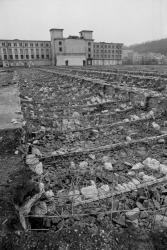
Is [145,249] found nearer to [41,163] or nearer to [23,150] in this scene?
[41,163]

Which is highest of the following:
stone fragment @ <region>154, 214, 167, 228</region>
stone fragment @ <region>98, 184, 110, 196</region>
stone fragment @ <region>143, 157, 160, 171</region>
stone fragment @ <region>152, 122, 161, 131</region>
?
stone fragment @ <region>152, 122, 161, 131</region>

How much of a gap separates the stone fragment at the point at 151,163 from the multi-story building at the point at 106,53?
Answer: 259 ft

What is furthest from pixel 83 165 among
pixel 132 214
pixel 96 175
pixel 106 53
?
pixel 106 53

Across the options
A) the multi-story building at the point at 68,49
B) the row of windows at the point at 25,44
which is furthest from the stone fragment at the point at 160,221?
the row of windows at the point at 25,44

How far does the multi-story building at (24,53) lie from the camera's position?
248 ft

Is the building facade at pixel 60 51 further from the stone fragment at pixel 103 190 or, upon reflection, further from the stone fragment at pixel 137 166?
the stone fragment at pixel 103 190

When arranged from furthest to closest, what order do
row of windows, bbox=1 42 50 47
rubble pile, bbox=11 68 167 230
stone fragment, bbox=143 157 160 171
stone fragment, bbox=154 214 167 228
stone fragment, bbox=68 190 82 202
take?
row of windows, bbox=1 42 50 47 < stone fragment, bbox=143 157 160 171 < stone fragment, bbox=68 190 82 202 < rubble pile, bbox=11 68 167 230 < stone fragment, bbox=154 214 167 228

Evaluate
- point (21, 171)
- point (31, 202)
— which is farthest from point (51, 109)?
point (31, 202)

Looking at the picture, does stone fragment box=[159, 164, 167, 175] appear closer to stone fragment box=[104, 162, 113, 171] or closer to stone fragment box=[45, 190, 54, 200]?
stone fragment box=[104, 162, 113, 171]

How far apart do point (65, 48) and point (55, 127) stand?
70.0 m

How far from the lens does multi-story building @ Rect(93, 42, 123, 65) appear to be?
8025 cm

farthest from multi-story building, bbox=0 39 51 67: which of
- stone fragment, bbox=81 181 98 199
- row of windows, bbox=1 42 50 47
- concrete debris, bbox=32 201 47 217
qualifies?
concrete debris, bbox=32 201 47 217

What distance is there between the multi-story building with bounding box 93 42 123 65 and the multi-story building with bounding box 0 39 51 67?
788 inches

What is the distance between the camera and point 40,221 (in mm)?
2143
